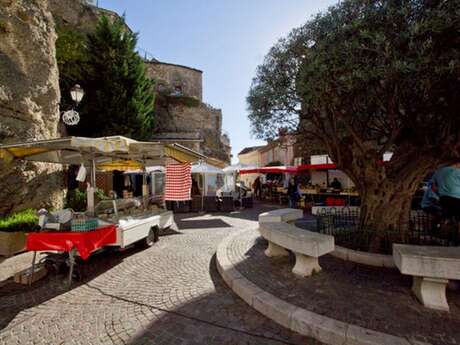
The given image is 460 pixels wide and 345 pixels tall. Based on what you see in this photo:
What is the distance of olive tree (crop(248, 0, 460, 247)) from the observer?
10.3ft

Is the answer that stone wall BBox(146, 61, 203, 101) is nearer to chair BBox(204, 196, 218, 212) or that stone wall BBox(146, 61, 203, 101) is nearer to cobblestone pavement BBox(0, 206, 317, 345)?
chair BBox(204, 196, 218, 212)

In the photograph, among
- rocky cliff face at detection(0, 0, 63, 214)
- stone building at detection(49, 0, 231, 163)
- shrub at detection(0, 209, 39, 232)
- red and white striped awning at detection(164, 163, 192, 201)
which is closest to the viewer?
shrub at detection(0, 209, 39, 232)

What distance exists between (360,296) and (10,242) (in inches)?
303

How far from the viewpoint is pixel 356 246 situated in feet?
15.6

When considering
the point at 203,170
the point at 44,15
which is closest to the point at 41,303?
the point at 203,170

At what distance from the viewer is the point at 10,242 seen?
538 centimetres

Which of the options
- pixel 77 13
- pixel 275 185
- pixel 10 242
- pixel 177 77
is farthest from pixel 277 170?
pixel 77 13

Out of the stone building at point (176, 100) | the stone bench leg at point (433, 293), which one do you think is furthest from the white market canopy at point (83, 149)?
the stone building at point (176, 100)

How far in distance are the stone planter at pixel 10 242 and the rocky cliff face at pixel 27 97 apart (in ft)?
6.07

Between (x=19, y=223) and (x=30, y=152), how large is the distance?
2.00 m

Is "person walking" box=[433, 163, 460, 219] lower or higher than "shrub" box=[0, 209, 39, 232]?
higher

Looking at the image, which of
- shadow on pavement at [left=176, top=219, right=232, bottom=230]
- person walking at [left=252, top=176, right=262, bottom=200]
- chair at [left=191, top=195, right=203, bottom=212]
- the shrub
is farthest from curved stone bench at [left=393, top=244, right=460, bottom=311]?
person walking at [left=252, top=176, right=262, bottom=200]

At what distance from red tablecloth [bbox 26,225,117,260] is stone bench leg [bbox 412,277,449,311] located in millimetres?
5101

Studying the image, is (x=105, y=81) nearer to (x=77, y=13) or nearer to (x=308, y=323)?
(x=77, y=13)
